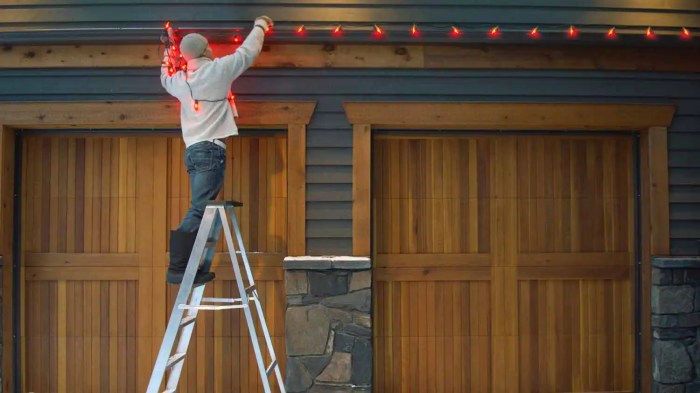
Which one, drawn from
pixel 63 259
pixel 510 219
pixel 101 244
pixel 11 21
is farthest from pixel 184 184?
pixel 510 219

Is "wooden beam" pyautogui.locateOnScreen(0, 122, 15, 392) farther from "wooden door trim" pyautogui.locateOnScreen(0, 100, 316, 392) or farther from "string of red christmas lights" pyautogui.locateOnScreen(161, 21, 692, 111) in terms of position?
"string of red christmas lights" pyautogui.locateOnScreen(161, 21, 692, 111)

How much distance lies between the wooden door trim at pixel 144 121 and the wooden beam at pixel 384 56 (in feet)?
0.87

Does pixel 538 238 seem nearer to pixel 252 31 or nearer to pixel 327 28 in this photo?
pixel 327 28

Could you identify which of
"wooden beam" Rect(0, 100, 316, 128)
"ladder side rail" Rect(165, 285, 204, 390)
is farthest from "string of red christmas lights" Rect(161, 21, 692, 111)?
"ladder side rail" Rect(165, 285, 204, 390)

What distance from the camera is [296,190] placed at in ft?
13.1

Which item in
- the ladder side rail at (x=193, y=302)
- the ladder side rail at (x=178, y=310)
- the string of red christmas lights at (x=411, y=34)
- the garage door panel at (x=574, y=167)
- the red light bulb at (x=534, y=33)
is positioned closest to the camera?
the ladder side rail at (x=178, y=310)

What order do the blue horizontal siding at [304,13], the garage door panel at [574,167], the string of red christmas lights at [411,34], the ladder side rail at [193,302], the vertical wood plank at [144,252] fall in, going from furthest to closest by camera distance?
the garage door panel at [574,167]
the vertical wood plank at [144,252]
the blue horizontal siding at [304,13]
the string of red christmas lights at [411,34]
the ladder side rail at [193,302]

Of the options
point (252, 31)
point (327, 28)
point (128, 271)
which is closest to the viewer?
point (252, 31)

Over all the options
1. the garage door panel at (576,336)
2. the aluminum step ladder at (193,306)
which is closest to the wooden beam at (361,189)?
the aluminum step ladder at (193,306)

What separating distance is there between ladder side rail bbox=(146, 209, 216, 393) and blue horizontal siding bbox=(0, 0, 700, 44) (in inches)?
59.3

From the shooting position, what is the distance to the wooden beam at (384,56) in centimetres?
402

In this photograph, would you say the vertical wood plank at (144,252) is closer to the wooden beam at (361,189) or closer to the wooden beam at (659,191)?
the wooden beam at (361,189)

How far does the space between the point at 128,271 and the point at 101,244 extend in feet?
0.85

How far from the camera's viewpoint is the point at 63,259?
13.8 feet
